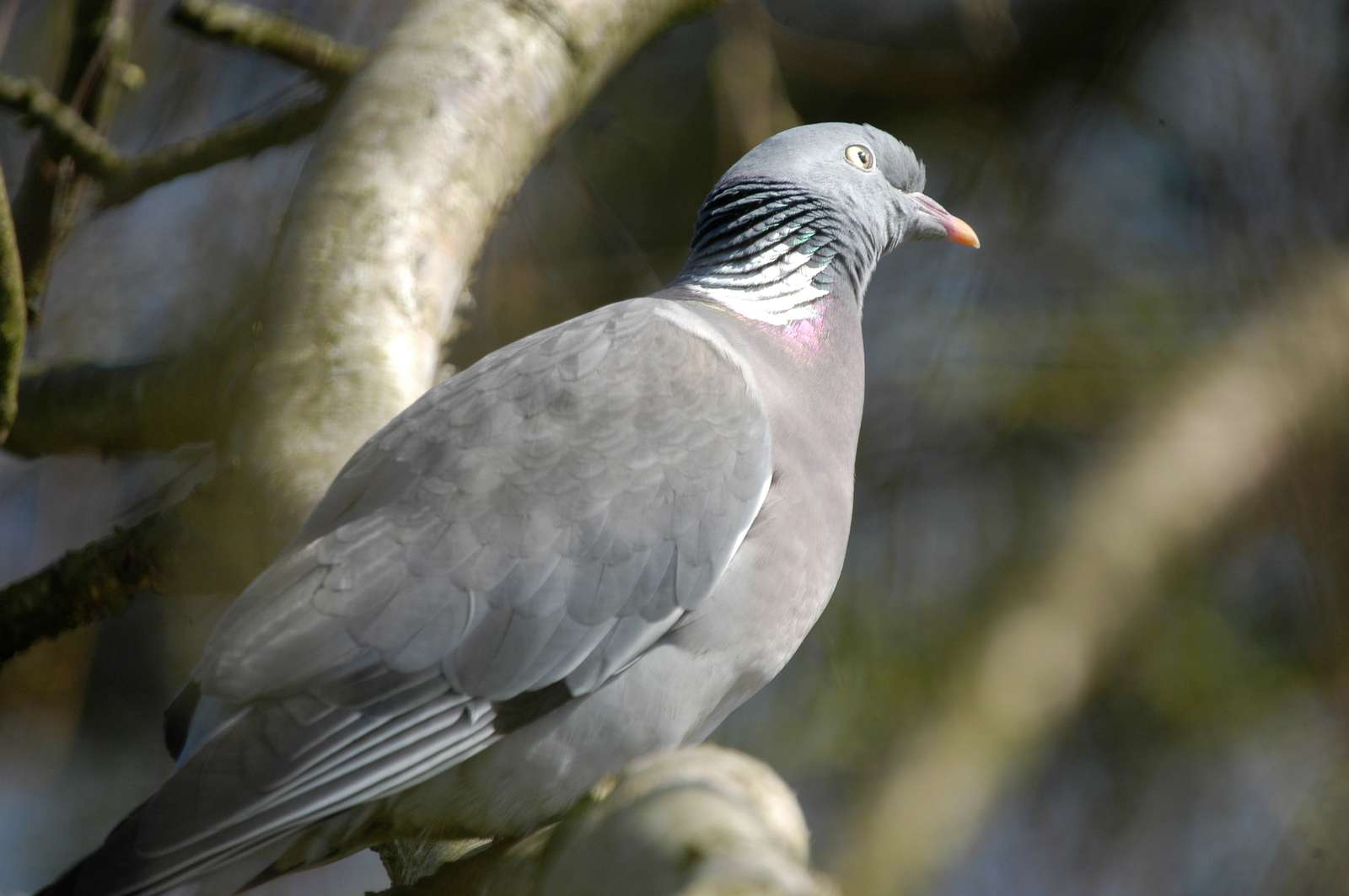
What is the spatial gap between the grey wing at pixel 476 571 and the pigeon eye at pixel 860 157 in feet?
2.46

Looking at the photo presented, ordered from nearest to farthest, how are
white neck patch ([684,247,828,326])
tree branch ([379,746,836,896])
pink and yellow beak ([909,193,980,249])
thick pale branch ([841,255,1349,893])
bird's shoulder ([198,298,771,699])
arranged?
tree branch ([379,746,836,896])
bird's shoulder ([198,298,771,699])
white neck patch ([684,247,828,326])
thick pale branch ([841,255,1349,893])
pink and yellow beak ([909,193,980,249])

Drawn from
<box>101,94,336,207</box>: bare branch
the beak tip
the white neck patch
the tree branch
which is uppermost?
the tree branch

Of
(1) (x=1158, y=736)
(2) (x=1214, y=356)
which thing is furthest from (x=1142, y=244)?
(1) (x=1158, y=736)

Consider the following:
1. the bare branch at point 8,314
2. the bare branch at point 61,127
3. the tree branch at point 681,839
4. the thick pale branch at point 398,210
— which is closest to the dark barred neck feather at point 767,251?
the thick pale branch at point 398,210

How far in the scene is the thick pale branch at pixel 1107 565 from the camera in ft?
10.1

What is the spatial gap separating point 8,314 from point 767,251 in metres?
1.54

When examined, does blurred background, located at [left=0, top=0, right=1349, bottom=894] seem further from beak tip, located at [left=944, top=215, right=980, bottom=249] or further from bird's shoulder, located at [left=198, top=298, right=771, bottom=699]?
bird's shoulder, located at [left=198, top=298, right=771, bottom=699]

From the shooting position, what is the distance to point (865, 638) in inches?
155

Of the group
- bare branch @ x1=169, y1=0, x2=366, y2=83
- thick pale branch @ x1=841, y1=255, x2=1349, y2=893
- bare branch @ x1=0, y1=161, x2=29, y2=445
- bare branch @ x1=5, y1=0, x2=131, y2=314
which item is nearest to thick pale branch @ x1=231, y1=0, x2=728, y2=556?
bare branch @ x1=169, y1=0, x2=366, y2=83

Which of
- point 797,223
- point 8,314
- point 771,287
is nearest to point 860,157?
point 797,223

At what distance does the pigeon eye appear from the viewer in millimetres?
3164

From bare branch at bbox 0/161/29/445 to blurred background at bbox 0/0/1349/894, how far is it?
1.78 ft

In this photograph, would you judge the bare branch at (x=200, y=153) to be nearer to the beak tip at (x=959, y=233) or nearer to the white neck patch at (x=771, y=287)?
the white neck patch at (x=771, y=287)

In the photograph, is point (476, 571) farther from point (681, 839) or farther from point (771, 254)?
point (771, 254)
